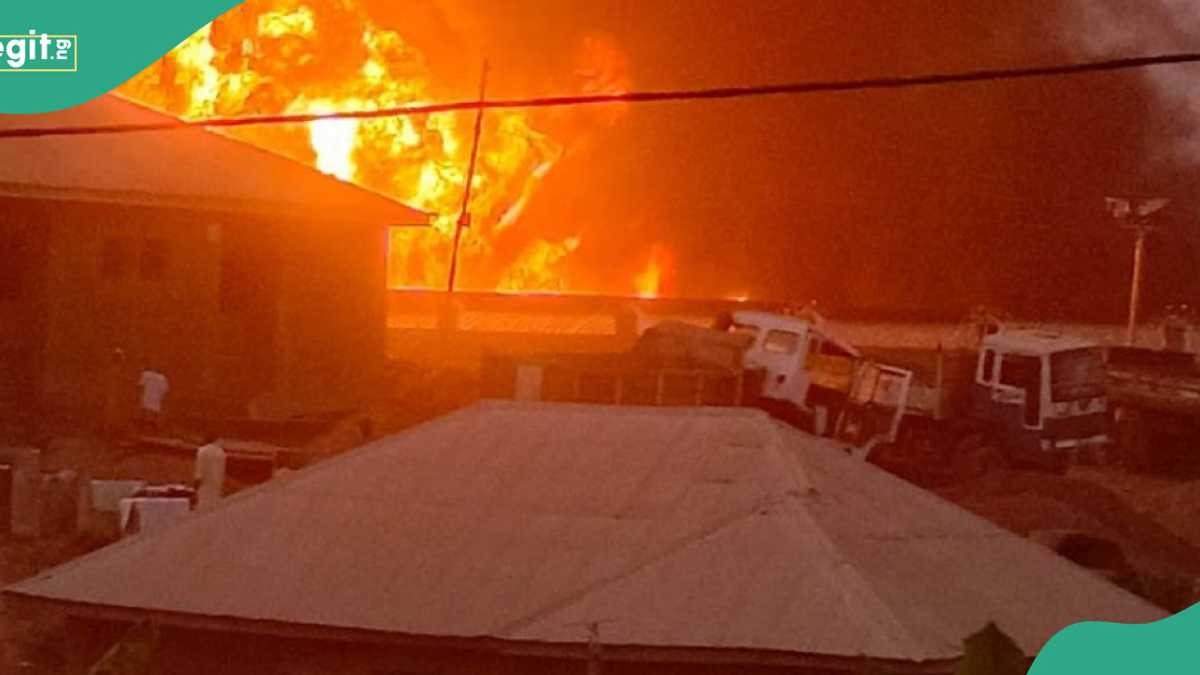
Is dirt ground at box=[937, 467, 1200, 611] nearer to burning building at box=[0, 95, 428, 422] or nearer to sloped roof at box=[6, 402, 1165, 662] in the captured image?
sloped roof at box=[6, 402, 1165, 662]

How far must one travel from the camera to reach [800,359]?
8.38m

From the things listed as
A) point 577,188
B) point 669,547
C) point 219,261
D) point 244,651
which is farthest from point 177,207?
point 669,547

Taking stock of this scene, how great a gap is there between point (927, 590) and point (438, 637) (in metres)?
1.94

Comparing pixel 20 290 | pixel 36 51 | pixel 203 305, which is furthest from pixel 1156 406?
pixel 20 290

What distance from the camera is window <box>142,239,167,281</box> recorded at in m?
11.1

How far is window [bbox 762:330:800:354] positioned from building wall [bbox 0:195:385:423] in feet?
6.32

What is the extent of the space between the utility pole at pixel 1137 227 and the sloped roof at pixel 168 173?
372cm

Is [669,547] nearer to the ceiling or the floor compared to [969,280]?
nearer to the floor

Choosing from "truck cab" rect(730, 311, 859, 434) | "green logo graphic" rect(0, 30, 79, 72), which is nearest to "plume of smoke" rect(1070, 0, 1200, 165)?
"truck cab" rect(730, 311, 859, 434)

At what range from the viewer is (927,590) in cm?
727

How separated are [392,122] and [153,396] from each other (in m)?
1.90

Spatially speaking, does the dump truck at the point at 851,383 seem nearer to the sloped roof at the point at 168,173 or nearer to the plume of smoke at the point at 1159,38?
the plume of smoke at the point at 1159,38

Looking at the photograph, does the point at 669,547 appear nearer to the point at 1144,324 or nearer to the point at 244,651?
the point at 244,651

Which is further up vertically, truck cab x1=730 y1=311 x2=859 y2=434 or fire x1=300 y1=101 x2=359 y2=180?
fire x1=300 y1=101 x2=359 y2=180
